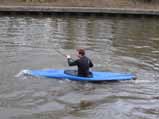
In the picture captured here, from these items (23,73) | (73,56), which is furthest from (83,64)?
(73,56)

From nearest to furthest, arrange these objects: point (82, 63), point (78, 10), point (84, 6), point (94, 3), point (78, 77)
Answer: point (82, 63) < point (78, 77) < point (78, 10) < point (84, 6) < point (94, 3)

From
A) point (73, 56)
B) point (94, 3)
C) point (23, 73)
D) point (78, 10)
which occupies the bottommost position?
point (73, 56)

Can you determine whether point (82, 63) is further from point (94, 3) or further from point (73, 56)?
point (94, 3)

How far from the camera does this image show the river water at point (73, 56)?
51.1 feet

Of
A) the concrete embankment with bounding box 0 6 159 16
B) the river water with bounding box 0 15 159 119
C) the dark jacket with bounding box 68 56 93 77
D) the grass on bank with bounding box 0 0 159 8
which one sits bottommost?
the river water with bounding box 0 15 159 119

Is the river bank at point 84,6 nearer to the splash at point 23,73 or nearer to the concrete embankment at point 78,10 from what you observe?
the concrete embankment at point 78,10

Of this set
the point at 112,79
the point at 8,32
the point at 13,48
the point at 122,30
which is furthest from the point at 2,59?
the point at 122,30

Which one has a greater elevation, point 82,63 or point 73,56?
point 82,63

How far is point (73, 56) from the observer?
24641 mm

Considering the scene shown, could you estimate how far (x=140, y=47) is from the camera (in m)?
27.5

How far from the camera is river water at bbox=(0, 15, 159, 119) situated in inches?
614

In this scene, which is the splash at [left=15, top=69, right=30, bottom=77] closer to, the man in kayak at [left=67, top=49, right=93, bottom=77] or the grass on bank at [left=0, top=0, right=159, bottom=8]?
the man in kayak at [left=67, top=49, right=93, bottom=77]

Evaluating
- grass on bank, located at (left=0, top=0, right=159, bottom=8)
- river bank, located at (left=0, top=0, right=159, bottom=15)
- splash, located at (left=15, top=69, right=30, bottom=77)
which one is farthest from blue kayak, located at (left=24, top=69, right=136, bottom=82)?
grass on bank, located at (left=0, top=0, right=159, bottom=8)

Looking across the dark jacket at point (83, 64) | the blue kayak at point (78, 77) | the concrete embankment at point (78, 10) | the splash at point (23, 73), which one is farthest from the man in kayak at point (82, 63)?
the concrete embankment at point (78, 10)
